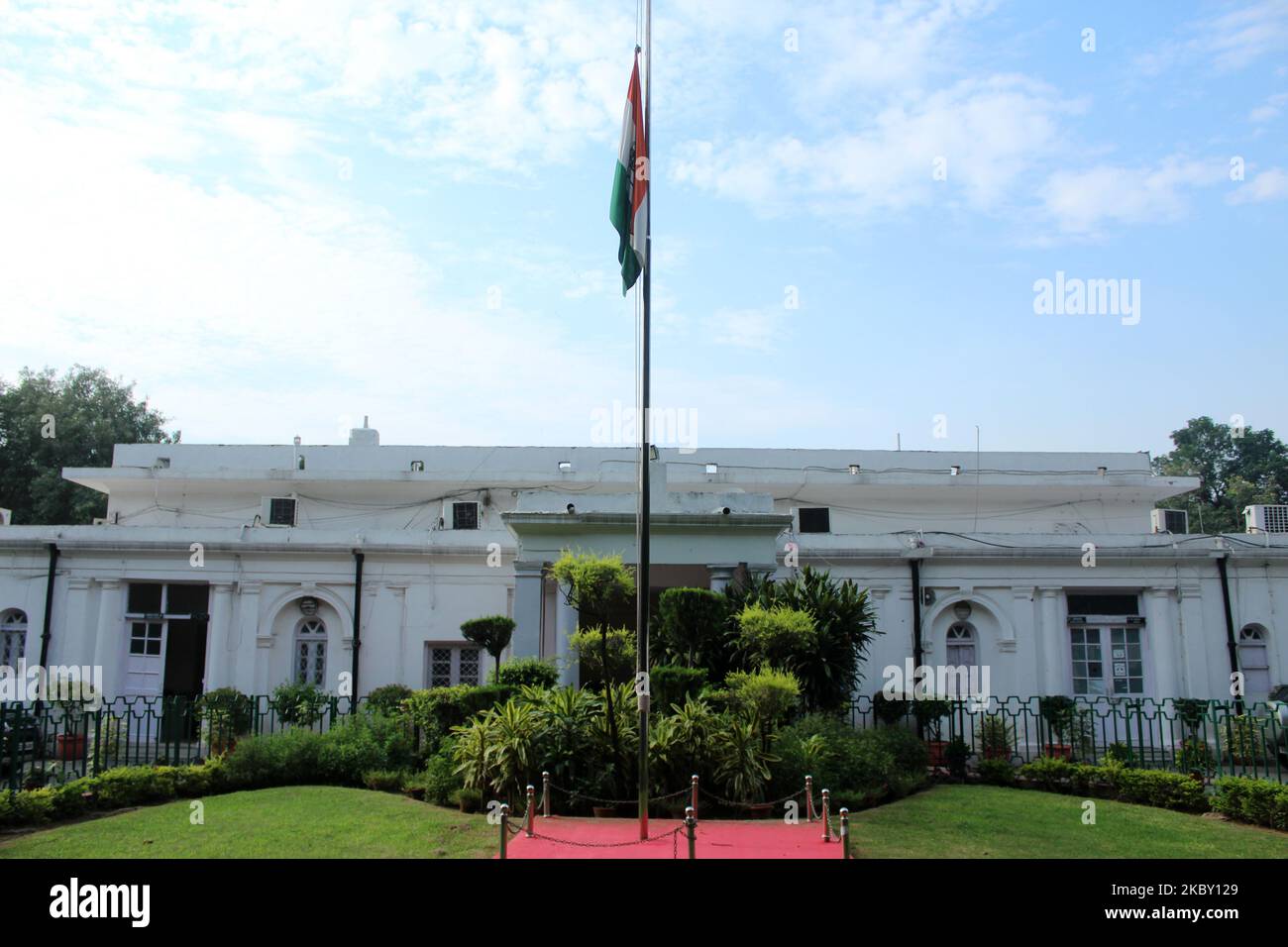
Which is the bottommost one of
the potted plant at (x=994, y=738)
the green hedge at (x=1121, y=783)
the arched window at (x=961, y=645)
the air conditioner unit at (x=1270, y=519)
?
the green hedge at (x=1121, y=783)

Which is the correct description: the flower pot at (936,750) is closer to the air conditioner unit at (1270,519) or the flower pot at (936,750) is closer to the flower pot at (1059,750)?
the flower pot at (1059,750)

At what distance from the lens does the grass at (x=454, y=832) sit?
30.6 ft

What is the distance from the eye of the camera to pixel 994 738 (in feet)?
49.7

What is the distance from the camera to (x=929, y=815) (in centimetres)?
1107

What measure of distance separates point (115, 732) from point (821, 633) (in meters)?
10.2

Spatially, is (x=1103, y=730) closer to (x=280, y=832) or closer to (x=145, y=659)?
(x=280, y=832)

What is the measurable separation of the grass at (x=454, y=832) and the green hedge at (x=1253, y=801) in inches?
6.4

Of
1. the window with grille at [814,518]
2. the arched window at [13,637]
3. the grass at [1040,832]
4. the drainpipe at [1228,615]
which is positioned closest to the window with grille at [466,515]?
the window with grille at [814,518]

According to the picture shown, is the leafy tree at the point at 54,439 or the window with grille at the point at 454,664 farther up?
the leafy tree at the point at 54,439

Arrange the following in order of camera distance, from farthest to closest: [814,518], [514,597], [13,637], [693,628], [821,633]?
[814,518] → [13,637] → [514,597] → [693,628] → [821,633]

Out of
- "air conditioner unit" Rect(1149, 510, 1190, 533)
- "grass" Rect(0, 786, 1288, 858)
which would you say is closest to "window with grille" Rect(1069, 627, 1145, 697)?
"air conditioner unit" Rect(1149, 510, 1190, 533)

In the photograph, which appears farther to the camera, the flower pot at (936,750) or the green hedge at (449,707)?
the flower pot at (936,750)

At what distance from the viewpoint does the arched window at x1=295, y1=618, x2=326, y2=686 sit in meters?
19.6

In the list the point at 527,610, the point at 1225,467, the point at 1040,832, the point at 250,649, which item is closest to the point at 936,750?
the point at 1040,832
